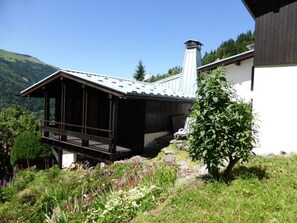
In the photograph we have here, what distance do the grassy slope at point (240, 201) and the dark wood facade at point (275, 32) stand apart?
405 cm

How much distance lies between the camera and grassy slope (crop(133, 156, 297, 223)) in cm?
426

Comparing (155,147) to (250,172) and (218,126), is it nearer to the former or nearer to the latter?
(250,172)

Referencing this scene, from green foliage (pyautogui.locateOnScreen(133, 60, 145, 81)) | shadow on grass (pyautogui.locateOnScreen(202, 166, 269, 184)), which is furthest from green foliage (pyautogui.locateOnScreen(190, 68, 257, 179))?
green foliage (pyautogui.locateOnScreen(133, 60, 145, 81))

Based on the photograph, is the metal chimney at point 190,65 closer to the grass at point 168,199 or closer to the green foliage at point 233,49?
the grass at point 168,199

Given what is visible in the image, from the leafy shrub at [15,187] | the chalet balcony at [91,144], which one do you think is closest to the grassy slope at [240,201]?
the chalet balcony at [91,144]

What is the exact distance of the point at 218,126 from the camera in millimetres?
5574

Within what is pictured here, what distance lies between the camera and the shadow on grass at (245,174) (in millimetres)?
5703

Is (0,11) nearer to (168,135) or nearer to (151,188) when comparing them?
(151,188)

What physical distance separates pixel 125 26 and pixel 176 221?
46.5 ft

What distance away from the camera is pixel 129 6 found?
1269cm

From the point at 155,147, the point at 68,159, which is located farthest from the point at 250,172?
the point at 68,159

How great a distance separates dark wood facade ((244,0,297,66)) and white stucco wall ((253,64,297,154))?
1.20 ft

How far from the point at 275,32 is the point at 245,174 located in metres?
5.36

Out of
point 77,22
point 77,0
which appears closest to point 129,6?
point 77,0
